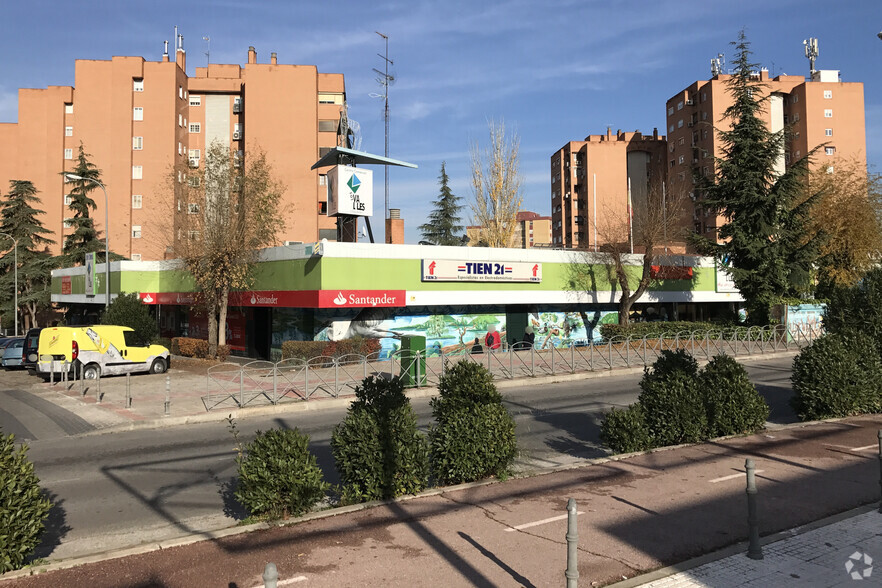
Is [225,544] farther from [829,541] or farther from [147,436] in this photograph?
[147,436]

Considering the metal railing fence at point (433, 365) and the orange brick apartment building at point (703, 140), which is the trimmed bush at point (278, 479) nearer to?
the metal railing fence at point (433, 365)

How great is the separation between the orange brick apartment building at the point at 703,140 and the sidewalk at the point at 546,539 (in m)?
49.0

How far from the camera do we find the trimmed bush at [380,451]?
8.10m

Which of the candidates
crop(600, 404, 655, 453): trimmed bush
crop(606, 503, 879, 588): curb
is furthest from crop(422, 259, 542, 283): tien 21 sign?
crop(606, 503, 879, 588): curb

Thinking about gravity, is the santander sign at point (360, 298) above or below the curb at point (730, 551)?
above

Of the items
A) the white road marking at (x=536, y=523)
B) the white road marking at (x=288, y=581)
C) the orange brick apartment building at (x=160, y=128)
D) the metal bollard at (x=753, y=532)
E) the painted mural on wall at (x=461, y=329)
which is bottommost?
the white road marking at (x=536, y=523)

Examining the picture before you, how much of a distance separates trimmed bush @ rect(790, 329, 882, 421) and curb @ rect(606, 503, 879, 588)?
630 cm

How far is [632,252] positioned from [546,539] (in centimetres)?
3029

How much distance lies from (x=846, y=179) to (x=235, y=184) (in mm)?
37010

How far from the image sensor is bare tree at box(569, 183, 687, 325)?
31922 millimetres

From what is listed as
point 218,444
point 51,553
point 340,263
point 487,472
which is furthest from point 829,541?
point 340,263

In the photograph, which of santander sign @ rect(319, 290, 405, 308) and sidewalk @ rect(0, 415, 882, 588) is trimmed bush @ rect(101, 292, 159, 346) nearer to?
santander sign @ rect(319, 290, 405, 308)

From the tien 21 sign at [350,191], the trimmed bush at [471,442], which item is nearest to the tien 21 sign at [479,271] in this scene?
the tien 21 sign at [350,191]

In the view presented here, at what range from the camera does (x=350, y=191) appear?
2784 cm
